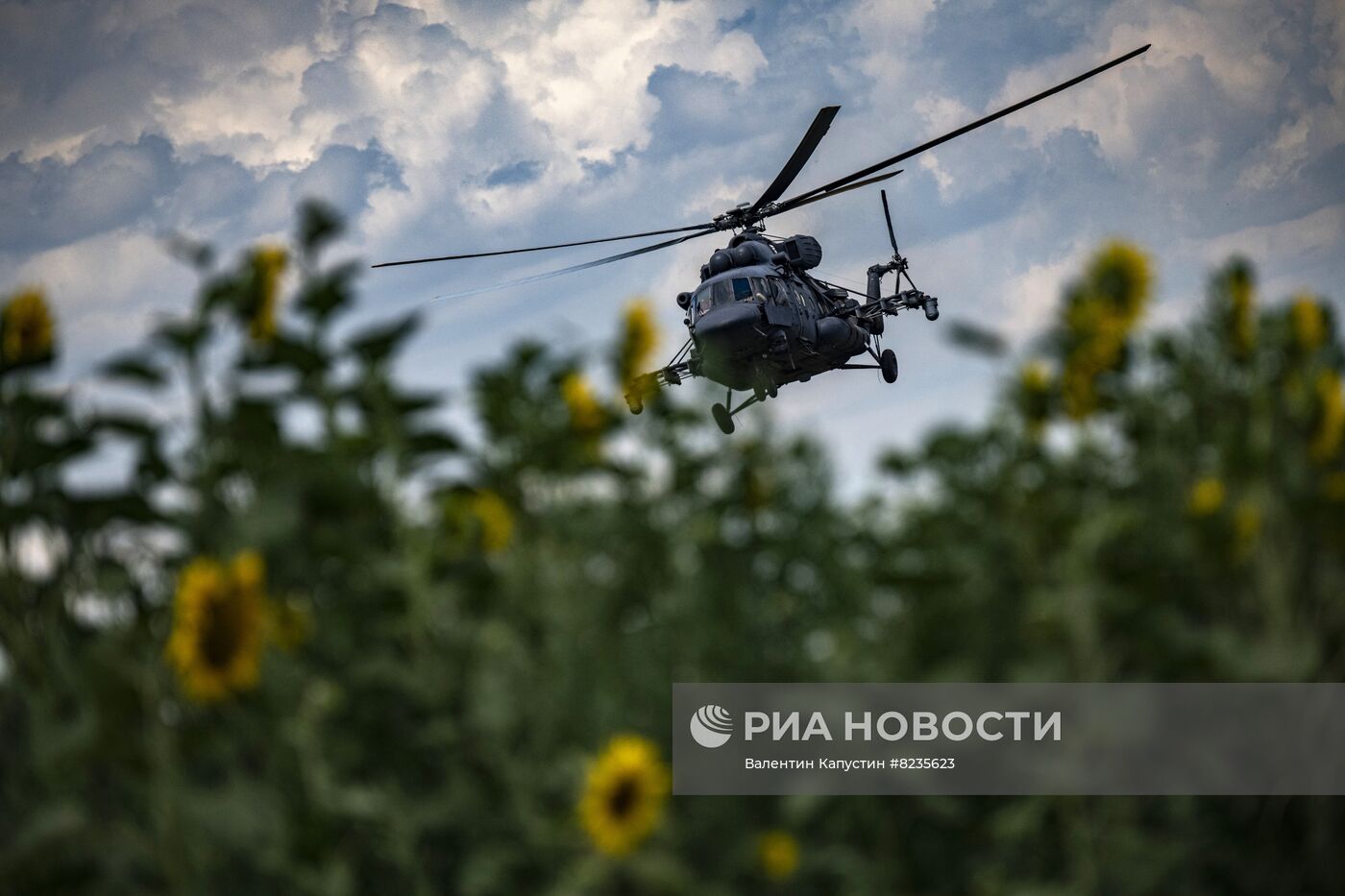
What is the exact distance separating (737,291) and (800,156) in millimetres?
2842

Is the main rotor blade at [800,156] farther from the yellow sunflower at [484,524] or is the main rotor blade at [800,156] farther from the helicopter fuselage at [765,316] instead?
the yellow sunflower at [484,524]

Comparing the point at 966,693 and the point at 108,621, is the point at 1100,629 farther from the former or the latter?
the point at 108,621

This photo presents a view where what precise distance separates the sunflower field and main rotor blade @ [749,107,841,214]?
13624 mm

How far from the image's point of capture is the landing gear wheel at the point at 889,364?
61.1ft

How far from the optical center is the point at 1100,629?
236 centimetres

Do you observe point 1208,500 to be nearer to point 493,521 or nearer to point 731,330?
point 493,521

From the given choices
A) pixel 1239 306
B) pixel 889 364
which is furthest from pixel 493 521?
pixel 889 364

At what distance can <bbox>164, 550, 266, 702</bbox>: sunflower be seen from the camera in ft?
6.27

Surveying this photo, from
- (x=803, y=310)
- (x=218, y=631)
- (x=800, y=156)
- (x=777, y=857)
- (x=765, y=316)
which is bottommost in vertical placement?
(x=777, y=857)

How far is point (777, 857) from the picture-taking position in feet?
7.41

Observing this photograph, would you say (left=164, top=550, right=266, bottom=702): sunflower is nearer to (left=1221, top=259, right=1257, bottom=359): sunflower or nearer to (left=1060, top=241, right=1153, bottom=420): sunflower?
(left=1060, top=241, right=1153, bottom=420): sunflower

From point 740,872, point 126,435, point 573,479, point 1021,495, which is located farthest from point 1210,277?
point 126,435

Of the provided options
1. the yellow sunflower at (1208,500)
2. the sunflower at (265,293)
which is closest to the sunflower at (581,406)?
the sunflower at (265,293)

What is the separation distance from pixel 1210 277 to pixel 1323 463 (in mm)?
485
